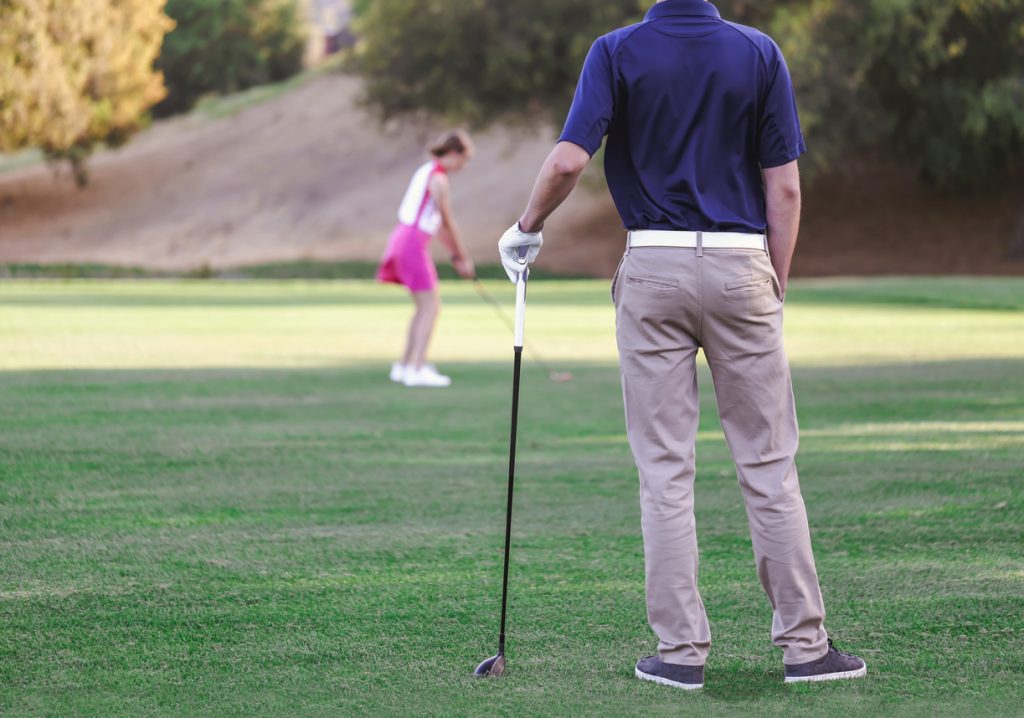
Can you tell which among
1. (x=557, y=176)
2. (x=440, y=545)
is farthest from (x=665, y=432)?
(x=440, y=545)

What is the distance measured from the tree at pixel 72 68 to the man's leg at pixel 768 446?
44.0 m

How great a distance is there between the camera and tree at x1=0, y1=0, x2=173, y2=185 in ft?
150

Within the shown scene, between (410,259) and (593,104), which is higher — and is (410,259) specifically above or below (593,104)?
below

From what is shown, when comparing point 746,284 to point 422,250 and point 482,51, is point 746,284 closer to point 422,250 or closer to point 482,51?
point 422,250

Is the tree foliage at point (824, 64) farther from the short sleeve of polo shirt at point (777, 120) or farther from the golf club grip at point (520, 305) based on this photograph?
the short sleeve of polo shirt at point (777, 120)

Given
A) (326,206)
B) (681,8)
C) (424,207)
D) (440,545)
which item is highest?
(681,8)

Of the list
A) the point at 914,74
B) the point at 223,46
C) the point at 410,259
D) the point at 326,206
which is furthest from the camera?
the point at 223,46

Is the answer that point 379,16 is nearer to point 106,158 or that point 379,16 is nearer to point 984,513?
point 106,158

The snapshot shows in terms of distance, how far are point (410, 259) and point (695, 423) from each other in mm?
9023

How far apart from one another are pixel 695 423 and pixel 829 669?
33.8 inches

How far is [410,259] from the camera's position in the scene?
13.5m

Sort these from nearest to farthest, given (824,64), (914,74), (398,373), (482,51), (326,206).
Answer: (398,373) < (824,64) < (914,74) < (482,51) < (326,206)

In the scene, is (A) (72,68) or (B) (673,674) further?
(A) (72,68)

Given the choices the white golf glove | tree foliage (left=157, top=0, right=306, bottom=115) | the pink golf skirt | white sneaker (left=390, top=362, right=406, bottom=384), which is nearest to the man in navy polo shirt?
the white golf glove
